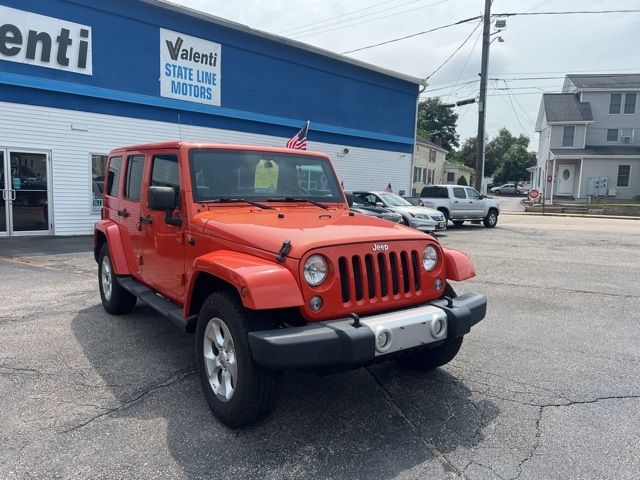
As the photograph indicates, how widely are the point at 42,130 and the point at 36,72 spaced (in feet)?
4.71

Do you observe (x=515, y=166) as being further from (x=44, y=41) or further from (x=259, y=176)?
(x=259, y=176)

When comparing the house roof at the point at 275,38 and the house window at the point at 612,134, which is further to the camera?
the house window at the point at 612,134

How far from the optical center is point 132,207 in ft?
16.9

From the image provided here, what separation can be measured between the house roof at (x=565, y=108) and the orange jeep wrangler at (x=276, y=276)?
40.3 metres

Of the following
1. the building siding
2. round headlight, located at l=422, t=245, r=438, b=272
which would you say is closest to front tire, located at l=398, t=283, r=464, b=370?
round headlight, located at l=422, t=245, r=438, b=272

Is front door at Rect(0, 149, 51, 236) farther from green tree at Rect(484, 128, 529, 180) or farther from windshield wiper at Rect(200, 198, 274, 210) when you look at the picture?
green tree at Rect(484, 128, 529, 180)

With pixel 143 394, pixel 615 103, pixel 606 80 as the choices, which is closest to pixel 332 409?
pixel 143 394

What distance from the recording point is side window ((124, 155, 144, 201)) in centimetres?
502

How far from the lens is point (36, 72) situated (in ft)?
40.7

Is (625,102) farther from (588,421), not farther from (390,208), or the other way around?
(588,421)

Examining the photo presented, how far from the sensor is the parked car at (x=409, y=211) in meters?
15.1

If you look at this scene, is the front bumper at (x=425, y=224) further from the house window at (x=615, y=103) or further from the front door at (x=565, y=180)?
the house window at (x=615, y=103)

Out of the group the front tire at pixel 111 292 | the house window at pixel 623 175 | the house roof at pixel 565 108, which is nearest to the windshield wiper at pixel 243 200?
the front tire at pixel 111 292

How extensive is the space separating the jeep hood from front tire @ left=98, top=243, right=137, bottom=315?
2.24 meters
